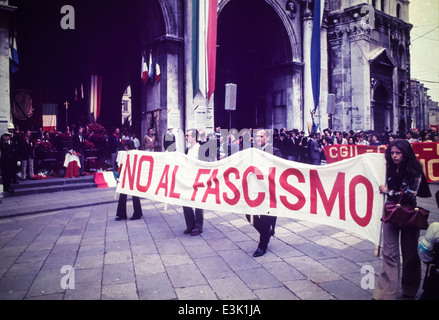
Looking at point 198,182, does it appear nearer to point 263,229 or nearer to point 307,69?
point 263,229

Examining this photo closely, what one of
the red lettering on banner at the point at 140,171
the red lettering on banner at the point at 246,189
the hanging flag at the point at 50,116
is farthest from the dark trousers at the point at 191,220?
the hanging flag at the point at 50,116

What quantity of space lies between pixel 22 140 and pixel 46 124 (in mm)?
12214

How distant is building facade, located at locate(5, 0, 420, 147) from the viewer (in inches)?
589

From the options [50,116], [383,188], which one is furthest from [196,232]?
[50,116]

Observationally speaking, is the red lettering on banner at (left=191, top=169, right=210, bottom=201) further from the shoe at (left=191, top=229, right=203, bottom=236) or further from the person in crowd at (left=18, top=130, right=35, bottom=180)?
the person in crowd at (left=18, top=130, right=35, bottom=180)

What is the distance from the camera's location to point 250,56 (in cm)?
2242

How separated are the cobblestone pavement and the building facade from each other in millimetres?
8594

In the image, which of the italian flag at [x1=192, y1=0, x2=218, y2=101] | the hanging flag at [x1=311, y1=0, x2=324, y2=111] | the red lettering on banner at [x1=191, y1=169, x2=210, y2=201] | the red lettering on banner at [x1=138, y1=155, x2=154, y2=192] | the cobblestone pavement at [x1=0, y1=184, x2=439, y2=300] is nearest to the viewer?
the cobblestone pavement at [x1=0, y1=184, x2=439, y2=300]

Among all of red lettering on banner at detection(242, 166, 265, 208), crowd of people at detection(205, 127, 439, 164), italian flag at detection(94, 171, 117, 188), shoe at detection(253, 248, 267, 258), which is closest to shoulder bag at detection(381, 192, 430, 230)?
red lettering on banner at detection(242, 166, 265, 208)

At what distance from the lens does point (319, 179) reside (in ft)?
15.0

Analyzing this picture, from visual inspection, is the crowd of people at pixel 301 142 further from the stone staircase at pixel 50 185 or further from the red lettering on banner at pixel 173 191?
the red lettering on banner at pixel 173 191

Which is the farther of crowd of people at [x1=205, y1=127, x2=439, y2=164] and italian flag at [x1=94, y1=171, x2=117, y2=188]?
crowd of people at [x1=205, y1=127, x2=439, y2=164]

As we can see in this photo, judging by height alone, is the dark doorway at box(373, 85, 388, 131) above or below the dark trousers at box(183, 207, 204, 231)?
above

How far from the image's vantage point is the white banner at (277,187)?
13.3 ft
